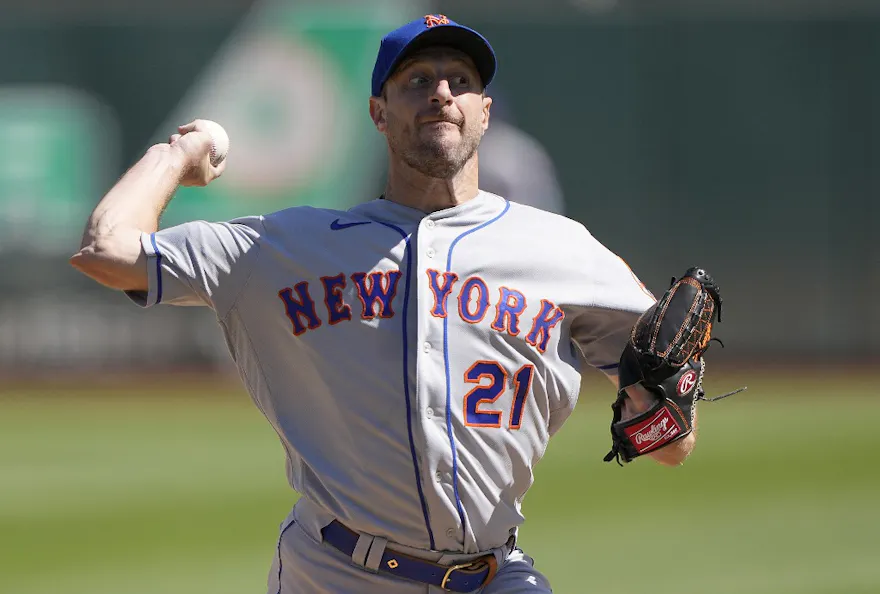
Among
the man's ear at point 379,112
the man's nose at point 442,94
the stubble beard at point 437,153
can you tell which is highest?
the man's nose at point 442,94

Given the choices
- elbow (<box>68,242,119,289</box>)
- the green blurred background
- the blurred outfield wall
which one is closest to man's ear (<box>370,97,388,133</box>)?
elbow (<box>68,242,119,289</box>)

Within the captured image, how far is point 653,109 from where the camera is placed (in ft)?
51.1

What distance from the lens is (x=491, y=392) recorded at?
326cm

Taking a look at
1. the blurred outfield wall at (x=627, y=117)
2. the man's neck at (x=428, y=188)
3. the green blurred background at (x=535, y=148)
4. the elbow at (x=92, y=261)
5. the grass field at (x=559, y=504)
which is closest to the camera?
the elbow at (x=92, y=261)

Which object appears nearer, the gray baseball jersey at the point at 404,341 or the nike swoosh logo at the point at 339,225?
the gray baseball jersey at the point at 404,341

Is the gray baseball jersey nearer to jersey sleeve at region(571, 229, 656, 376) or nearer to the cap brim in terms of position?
jersey sleeve at region(571, 229, 656, 376)

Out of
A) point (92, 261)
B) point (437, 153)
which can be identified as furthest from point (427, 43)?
point (92, 261)

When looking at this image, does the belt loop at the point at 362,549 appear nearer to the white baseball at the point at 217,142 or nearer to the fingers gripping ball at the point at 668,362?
the fingers gripping ball at the point at 668,362

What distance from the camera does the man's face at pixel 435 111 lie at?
3342 mm

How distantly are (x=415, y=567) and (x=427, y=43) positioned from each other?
1302 mm

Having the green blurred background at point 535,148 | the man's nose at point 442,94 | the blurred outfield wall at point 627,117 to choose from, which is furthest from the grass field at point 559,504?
the man's nose at point 442,94

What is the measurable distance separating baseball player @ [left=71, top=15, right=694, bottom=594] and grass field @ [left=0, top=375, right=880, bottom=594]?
3301mm

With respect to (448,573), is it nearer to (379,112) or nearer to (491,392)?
(491,392)

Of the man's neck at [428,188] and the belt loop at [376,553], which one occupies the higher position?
the man's neck at [428,188]
